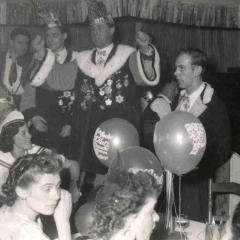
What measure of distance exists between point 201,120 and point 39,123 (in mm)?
1291

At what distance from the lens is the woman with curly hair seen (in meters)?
1.99

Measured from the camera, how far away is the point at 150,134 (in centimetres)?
345

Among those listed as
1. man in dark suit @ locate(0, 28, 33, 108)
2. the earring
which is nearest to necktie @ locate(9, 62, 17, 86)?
man in dark suit @ locate(0, 28, 33, 108)

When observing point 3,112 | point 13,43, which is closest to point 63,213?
point 3,112

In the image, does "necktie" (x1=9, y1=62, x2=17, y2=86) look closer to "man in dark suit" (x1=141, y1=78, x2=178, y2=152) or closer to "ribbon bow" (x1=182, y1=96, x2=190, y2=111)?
"man in dark suit" (x1=141, y1=78, x2=178, y2=152)

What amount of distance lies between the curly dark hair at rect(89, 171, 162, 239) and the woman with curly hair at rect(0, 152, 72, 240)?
404 mm

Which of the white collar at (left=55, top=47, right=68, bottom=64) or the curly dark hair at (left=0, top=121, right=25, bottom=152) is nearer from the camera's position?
the curly dark hair at (left=0, top=121, right=25, bottom=152)

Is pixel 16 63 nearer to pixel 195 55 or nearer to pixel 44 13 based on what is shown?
pixel 44 13

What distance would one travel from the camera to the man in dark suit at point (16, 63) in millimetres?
3295

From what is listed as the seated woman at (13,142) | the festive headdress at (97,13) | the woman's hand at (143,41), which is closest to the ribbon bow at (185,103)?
the woman's hand at (143,41)

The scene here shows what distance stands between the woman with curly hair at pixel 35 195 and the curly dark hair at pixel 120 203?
404 millimetres

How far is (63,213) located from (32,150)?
45.2 inches

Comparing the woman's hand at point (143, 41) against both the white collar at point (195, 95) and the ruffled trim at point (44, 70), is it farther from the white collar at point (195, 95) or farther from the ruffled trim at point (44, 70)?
the ruffled trim at point (44, 70)

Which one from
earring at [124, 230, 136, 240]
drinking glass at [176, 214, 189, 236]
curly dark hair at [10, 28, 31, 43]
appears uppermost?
curly dark hair at [10, 28, 31, 43]
